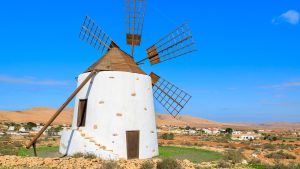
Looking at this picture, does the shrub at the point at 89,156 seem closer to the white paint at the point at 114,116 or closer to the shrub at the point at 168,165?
the white paint at the point at 114,116

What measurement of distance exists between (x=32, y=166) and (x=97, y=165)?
2178 millimetres

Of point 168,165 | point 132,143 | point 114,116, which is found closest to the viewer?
point 168,165

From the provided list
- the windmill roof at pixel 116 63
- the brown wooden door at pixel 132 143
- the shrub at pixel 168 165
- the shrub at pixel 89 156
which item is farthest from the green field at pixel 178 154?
the windmill roof at pixel 116 63

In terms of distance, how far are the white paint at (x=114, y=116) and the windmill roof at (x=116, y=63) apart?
0.35 m

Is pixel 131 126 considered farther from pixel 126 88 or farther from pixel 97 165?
pixel 97 165

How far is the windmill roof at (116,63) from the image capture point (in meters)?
17.0

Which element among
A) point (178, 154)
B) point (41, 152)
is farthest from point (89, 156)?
point (178, 154)

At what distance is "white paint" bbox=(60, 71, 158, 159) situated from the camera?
1598 cm

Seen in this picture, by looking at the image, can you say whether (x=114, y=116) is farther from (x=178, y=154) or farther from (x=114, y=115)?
(x=178, y=154)

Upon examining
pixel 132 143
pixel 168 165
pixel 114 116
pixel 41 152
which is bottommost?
pixel 168 165

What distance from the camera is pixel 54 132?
42.7 metres

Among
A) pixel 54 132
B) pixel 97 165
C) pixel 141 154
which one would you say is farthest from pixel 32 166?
pixel 54 132

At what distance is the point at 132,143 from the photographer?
53.6 feet

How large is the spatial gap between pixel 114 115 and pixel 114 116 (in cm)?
5
